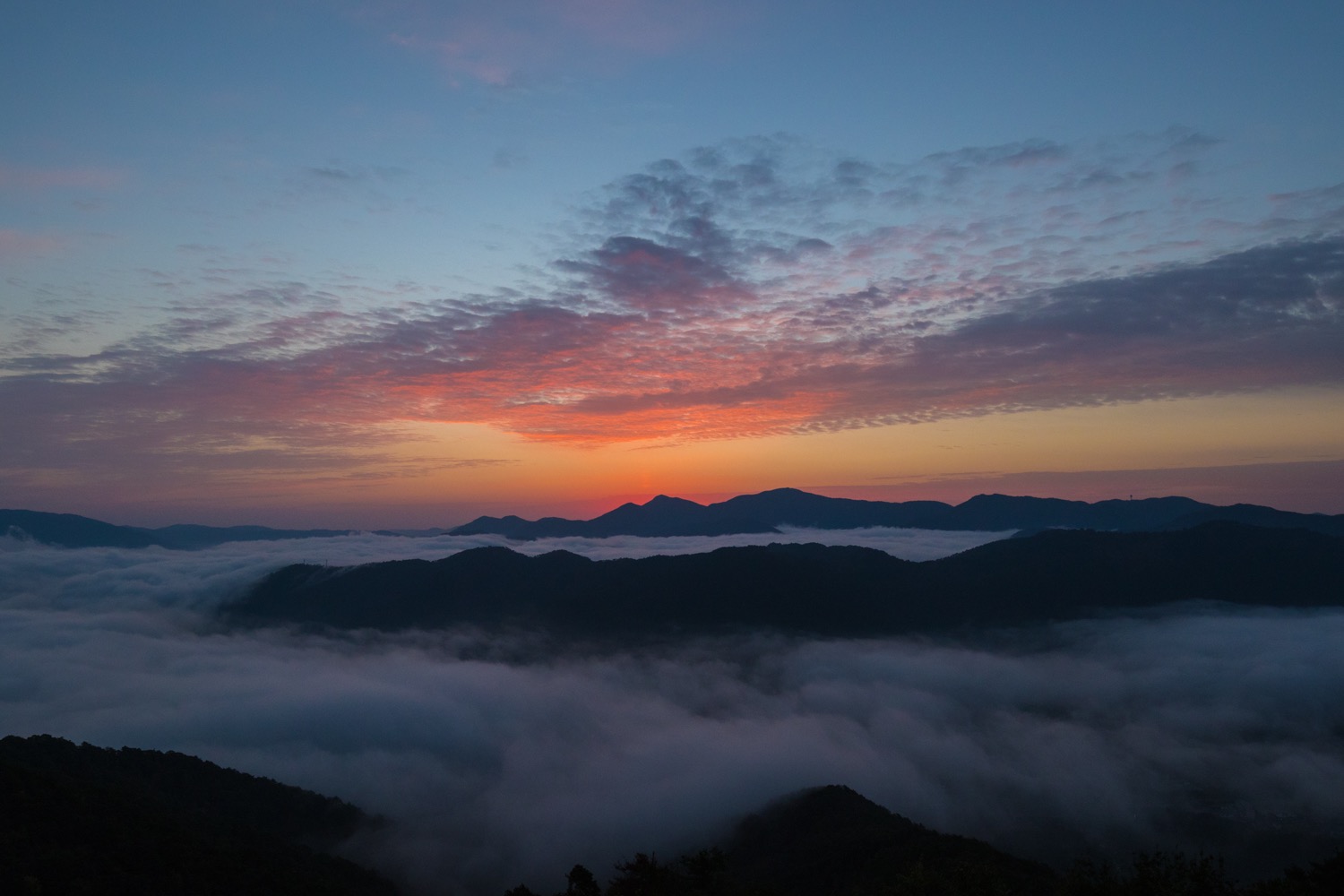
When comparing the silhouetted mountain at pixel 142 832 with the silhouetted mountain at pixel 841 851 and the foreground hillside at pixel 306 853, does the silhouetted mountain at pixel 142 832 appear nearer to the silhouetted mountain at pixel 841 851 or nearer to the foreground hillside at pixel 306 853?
the foreground hillside at pixel 306 853

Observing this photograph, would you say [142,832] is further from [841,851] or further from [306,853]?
[841,851]

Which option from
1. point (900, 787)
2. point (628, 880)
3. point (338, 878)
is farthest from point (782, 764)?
point (628, 880)

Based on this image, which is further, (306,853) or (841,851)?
(841,851)

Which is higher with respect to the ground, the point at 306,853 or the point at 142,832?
the point at 142,832

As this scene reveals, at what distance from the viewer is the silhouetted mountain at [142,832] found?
222ft

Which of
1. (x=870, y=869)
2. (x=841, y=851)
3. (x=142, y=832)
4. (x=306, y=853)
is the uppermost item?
(x=142, y=832)

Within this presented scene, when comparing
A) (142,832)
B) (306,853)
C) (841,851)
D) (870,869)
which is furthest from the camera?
(841,851)

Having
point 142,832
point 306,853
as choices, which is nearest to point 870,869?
→ point 306,853

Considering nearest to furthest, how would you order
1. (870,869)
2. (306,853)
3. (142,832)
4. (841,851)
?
(142,832), (870,869), (306,853), (841,851)

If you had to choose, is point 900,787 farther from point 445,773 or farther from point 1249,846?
point 445,773

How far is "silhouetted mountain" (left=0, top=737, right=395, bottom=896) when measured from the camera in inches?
2665

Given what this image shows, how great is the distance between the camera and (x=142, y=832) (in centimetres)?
7662

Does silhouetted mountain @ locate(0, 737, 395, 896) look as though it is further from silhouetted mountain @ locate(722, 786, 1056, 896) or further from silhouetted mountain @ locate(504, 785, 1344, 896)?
silhouetted mountain @ locate(722, 786, 1056, 896)

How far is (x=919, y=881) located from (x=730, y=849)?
9359 cm
